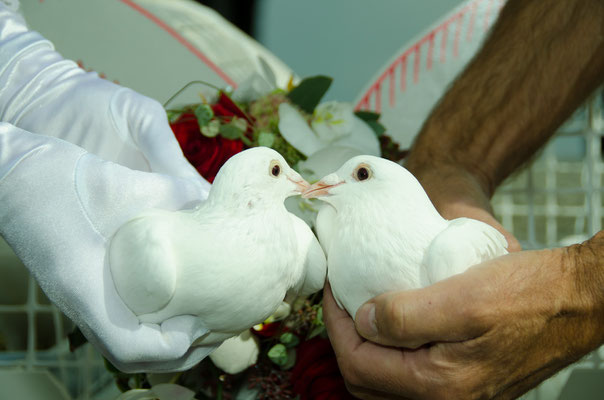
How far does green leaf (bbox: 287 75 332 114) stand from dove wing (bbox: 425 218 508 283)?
0.25m

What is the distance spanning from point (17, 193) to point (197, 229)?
123 mm

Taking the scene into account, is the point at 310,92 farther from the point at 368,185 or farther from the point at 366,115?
the point at 368,185

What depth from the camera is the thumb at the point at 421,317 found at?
38cm

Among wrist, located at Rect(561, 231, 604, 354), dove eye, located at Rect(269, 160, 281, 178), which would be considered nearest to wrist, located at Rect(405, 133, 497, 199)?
wrist, located at Rect(561, 231, 604, 354)

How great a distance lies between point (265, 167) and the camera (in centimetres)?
37

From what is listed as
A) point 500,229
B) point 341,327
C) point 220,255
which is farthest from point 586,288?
point 220,255

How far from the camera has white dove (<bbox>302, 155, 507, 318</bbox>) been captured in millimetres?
369

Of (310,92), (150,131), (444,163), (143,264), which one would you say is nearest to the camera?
(143,264)

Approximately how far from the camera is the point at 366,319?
1.31ft

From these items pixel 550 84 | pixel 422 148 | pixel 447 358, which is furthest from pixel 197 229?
pixel 550 84

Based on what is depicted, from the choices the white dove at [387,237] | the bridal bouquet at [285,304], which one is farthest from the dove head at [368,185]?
the bridal bouquet at [285,304]

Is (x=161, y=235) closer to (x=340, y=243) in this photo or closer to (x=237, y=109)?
(x=340, y=243)

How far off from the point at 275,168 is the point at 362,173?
2.7 inches

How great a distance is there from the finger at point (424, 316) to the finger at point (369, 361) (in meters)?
0.02
